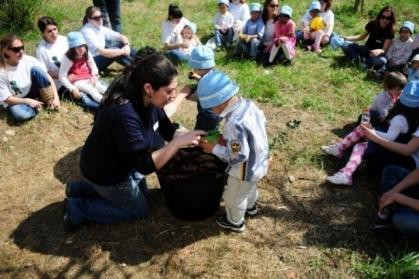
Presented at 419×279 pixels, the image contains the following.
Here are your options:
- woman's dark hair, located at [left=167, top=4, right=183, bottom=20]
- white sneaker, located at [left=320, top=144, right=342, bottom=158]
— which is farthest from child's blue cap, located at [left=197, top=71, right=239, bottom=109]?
woman's dark hair, located at [left=167, top=4, right=183, bottom=20]

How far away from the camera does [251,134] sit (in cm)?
286

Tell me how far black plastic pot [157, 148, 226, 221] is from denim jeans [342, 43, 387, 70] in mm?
4056

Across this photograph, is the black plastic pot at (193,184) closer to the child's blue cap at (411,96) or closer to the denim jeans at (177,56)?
the child's blue cap at (411,96)

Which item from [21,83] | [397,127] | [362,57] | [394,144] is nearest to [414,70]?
[362,57]

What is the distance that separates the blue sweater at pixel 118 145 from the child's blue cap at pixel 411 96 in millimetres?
2140

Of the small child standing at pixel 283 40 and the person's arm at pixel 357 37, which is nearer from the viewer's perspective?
the small child standing at pixel 283 40

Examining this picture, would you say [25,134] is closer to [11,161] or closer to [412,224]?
[11,161]

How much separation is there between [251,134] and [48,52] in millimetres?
3725

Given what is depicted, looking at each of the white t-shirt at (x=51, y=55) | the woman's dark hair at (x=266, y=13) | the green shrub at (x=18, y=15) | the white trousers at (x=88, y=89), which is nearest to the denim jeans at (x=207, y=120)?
the white trousers at (x=88, y=89)

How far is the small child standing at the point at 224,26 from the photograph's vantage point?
745 centimetres

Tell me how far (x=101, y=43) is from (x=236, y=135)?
157 inches

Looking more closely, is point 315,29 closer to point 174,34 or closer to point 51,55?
point 174,34

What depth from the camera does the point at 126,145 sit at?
2.88 metres

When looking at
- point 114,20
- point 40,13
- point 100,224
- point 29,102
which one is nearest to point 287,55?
point 114,20
